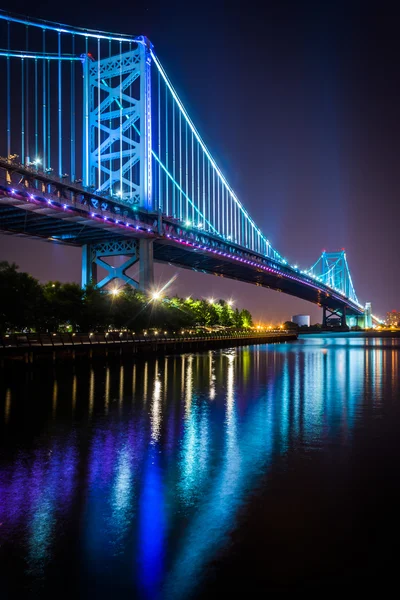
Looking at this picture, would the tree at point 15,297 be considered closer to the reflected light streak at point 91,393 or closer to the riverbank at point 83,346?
the riverbank at point 83,346

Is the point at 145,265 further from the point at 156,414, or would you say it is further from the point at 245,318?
the point at 245,318

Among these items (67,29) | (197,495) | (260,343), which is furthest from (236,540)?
(260,343)

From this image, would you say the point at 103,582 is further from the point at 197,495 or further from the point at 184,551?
the point at 197,495

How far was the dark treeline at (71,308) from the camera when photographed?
29453mm

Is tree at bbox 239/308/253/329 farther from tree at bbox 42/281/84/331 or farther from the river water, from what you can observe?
the river water

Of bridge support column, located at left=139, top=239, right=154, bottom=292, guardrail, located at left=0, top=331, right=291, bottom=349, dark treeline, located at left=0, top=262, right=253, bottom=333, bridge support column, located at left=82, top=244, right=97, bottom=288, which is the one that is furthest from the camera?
bridge support column, located at left=82, top=244, right=97, bottom=288

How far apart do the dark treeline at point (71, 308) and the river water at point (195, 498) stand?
13.8 metres

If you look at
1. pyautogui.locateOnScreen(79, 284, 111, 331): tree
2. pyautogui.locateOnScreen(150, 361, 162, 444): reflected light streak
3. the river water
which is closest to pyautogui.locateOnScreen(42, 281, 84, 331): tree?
pyautogui.locateOnScreen(79, 284, 111, 331): tree

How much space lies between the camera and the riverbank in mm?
27375

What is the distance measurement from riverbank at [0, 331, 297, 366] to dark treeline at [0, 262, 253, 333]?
5.54 ft

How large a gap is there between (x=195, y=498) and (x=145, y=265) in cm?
4286

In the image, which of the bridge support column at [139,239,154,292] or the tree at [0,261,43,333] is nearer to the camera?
the tree at [0,261,43,333]

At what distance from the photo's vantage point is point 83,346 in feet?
106

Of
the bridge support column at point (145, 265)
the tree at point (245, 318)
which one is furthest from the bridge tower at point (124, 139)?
the tree at point (245, 318)
